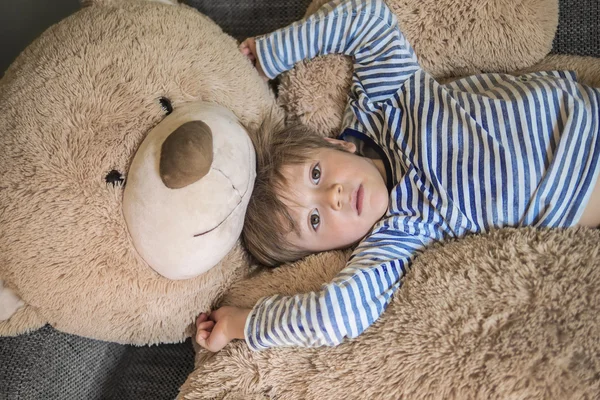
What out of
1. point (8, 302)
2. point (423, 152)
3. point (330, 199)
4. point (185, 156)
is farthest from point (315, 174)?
point (8, 302)

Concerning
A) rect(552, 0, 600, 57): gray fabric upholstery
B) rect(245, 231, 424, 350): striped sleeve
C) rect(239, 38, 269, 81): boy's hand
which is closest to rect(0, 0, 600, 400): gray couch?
rect(552, 0, 600, 57): gray fabric upholstery

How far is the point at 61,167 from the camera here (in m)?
0.73

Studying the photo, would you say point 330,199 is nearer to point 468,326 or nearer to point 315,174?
point 315,174

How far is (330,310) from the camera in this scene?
0.79m

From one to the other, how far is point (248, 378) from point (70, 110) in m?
0.49

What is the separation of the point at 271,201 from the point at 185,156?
28cm

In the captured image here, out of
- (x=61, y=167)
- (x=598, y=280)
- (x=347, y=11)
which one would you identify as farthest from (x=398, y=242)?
(x=61, y=167)

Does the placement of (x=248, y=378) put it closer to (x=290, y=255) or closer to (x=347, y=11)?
(x=290, y=255)

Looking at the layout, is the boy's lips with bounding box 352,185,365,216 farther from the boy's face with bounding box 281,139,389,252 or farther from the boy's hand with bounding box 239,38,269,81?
the boy's hand with bounding box 239,38,269,81

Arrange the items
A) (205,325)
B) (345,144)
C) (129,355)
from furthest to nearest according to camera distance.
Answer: (129,355) → (345,144) → (205,325)

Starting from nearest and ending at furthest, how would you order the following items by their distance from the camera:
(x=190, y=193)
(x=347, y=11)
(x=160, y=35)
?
(x=190, y=193) → (x=160, y=35) → (x=347, y=11)

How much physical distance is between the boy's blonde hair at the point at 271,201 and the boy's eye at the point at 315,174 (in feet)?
0.08

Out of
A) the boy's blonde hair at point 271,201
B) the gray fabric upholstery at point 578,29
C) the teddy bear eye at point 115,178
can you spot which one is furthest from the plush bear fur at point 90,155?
the gray fabric upholstery at point 578,29

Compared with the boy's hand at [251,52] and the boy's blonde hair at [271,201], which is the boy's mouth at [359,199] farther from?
the boy's hand at [251,52]
